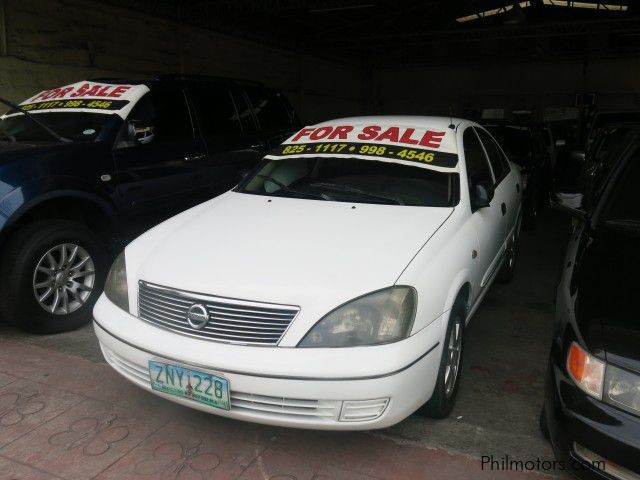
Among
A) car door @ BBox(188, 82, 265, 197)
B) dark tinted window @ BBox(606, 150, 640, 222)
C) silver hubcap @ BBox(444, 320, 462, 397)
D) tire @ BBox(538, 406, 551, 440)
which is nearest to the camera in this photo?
tire @ BBox(538, 406, 551, 440)

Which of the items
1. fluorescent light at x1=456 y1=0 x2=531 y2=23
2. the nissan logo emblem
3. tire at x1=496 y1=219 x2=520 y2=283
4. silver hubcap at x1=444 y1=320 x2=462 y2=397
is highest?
fluorescent light at x1=456 y1=0 x2=531 y2=23

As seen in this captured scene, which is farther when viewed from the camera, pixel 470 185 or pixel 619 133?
pixel 619 133

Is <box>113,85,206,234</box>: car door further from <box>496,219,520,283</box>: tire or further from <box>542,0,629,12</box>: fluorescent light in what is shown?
<box>542,0,629,12</box>: fluorescent light

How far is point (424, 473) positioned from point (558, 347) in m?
0.78

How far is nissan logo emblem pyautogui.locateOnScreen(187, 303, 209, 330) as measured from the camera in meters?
2.24

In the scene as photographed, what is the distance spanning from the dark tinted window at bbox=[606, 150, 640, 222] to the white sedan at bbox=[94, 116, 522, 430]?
69 cm

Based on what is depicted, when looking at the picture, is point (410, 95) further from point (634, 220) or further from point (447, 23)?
point (634, 220)

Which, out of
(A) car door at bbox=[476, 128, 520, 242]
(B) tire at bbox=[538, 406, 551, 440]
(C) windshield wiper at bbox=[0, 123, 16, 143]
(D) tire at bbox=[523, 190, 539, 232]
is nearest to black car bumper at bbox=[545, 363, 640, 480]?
(B) tire at bbox=[538, 406, 551, 440]

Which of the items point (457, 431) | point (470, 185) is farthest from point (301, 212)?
point (457, 431)

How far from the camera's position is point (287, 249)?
2.56m

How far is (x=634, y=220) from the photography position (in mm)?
2779

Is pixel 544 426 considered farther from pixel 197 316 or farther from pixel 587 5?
pixel 587 5

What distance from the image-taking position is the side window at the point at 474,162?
3.39 meters

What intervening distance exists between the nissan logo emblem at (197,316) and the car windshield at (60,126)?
230 cm
